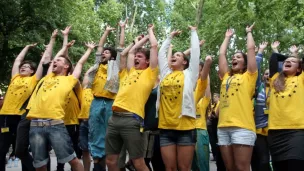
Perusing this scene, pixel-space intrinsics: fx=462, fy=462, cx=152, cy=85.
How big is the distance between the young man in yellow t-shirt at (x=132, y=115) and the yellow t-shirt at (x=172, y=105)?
0.24 metres

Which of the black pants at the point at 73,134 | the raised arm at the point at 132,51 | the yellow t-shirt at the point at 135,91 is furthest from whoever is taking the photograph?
the black pants at the point at 73,134

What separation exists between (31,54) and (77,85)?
33.6 feet

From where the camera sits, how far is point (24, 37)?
17.5 meters

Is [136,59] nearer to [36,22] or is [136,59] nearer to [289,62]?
[289,62]

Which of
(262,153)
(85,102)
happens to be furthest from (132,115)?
(85,102)

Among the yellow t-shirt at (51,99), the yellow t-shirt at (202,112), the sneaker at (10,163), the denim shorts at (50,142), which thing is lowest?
the sneaker at (10,163)

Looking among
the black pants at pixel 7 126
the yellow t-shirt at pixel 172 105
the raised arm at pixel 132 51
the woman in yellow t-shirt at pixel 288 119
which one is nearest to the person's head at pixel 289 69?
the woman in yellow t-shirt at pixel 288 119

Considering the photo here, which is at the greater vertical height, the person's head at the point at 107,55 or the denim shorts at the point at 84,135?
the person's head at the point at 107,55

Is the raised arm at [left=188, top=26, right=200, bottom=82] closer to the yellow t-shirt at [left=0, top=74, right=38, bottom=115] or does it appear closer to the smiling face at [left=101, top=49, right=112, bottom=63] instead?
the smiling face at [left=101, top=49, right=112, bottom=63]

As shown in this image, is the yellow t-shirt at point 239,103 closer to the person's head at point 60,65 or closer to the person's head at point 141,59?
the person's head at point 141,59

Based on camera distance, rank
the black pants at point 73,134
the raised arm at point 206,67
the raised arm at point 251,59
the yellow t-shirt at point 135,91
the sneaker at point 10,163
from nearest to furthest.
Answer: the raised arm at point 251,59 → the yellow t-shirt at point 135,91 → the raised arm at point 206,67 → the black pants at point 73,134 → the sneaker at point 10,163

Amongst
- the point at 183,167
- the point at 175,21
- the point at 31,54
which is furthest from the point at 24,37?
the point at 175,21

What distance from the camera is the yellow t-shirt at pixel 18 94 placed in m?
8.36

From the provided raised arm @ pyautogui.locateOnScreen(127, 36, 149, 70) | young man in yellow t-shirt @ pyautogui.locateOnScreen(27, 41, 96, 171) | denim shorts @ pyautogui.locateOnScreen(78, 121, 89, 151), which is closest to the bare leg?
young man in yellow t-shirt @ pyautogui.locateOnScreen(27, 41, 96, 171)
